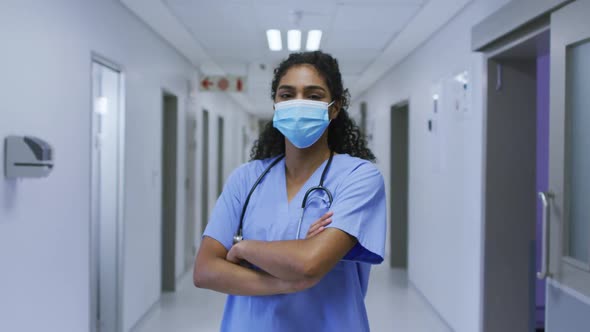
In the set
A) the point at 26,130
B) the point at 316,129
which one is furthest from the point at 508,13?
the point at 26,130

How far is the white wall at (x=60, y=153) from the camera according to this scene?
2162 millimetres

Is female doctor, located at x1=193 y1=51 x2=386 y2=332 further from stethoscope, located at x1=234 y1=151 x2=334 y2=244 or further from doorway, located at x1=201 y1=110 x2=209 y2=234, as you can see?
doorway, located at x1=201 y1=110 x2=209 y2=234

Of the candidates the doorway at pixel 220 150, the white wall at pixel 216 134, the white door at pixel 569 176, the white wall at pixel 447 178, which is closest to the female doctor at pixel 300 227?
the white door at pixel 569 176

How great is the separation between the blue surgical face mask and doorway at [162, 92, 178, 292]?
152 inches

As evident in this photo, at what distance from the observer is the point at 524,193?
3033 millimetres

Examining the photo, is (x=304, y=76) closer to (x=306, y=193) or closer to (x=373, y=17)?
(x=306, y=193)

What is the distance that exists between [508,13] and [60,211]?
7.89 ft

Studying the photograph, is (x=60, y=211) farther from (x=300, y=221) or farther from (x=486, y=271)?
(x=486, y=271)

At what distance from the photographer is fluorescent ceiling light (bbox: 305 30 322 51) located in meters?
4.40

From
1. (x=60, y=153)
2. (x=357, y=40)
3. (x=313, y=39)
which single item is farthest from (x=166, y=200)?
(x=60, y=153)

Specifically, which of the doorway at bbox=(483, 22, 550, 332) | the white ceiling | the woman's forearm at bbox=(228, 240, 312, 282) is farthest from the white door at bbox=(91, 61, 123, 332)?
the woman's forearm at bbox=(228, 240, 312, 282)

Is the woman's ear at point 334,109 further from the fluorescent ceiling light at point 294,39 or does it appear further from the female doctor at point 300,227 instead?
the fluorescent ceiling light at point 294,39

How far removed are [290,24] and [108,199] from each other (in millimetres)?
1927

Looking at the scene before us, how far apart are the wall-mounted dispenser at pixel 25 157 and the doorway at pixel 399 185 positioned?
4635mm
